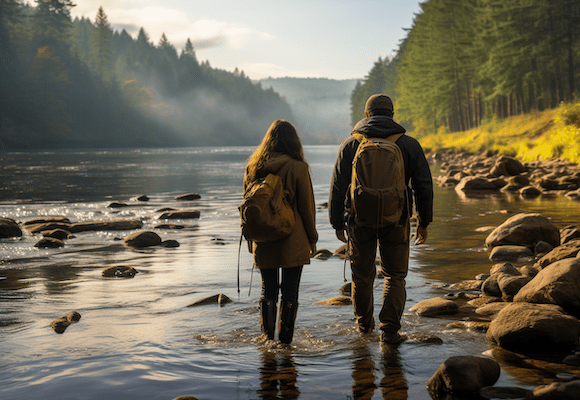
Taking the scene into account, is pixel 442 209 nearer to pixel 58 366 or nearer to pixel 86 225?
pixel 86 225

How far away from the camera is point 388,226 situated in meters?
4.89

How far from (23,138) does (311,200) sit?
77950mm

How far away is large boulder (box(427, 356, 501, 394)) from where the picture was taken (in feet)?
12.7

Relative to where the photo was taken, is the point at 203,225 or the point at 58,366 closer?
the point at 58,366

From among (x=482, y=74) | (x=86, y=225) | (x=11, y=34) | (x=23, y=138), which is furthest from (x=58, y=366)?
(x=11, y=34)

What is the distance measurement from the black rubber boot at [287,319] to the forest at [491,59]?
37685 millimetres

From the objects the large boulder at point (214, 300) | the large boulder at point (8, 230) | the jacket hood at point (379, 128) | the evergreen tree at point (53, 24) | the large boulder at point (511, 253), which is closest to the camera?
the jacket hood at point (379, 128)

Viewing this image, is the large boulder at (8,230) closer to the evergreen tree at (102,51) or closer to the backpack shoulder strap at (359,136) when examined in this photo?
the backpack shoulder strap at (359,136)

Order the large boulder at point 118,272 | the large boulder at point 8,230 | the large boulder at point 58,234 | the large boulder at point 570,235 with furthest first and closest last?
the large boulder at point 8,230 → the large boulder at point 58,234 → the large boulder at point 570,235 → the large boulder at point 118,272

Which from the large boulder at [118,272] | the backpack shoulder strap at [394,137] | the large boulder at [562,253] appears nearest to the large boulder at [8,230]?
the large boulder at [118,272]

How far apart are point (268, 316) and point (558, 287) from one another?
2893mm

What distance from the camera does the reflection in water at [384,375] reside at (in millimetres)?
3965

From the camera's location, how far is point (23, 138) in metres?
74.0

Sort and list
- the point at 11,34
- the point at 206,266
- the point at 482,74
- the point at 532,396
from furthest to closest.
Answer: the point at 11,34 < the point at 482,74 < the point at 206,266 < the point at 532,396
